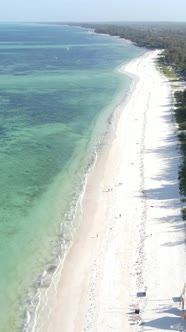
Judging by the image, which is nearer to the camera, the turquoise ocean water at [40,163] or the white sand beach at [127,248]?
the white sand beach at [127,248]

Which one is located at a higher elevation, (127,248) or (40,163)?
(40,163)

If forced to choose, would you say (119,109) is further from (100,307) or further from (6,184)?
(100,307)

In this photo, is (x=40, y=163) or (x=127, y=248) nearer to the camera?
(x=127, y=248)

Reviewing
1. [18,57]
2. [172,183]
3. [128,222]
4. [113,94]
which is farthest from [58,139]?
[18,57]
